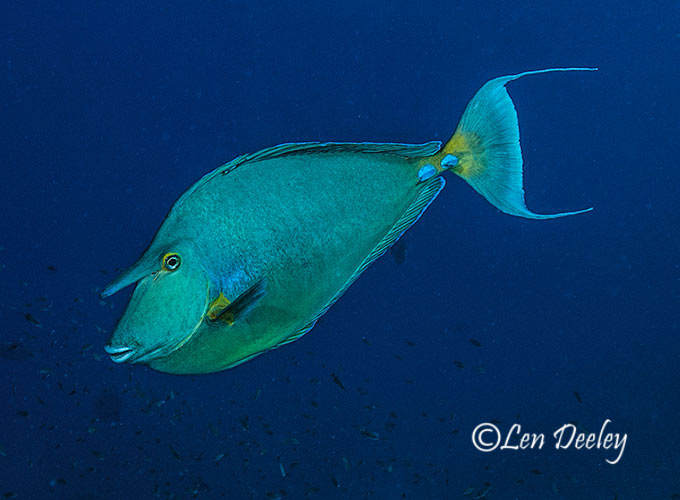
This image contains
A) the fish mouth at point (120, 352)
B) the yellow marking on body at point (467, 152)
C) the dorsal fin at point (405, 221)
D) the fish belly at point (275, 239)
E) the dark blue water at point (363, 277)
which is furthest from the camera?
the dark blue water at point (363, 277)

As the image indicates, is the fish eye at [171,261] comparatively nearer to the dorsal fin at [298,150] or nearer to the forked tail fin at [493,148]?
the dorsal fin at [298,150]

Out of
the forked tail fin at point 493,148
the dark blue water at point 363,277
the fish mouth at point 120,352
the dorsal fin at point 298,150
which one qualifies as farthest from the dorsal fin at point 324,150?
the dark blue water at point 363,277

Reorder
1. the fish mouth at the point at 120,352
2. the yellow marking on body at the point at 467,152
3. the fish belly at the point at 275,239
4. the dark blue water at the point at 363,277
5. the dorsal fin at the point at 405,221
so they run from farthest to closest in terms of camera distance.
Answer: the dark blue water at the point at 363,277 → the yellow marking on body at the point at 467,152 → the dorsal fin at the point at 405,221 → the fish belly at the point at 275,239 → the fish mouth at the point at 120,352

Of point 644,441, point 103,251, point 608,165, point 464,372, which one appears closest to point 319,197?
point 103,251

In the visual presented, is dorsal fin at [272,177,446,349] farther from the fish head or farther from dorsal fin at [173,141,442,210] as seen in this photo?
the fish head

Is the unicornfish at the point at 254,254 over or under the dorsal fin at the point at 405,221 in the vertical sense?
over

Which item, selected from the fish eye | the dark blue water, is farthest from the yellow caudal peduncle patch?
the dark blue water

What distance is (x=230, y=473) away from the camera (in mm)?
9023

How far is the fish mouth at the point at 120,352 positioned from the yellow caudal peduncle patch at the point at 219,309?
190mm

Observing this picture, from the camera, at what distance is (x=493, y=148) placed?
6.08 ft

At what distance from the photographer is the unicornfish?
129cm

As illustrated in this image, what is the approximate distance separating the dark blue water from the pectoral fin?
7.11 metres

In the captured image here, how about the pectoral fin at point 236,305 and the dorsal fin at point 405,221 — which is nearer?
the pectoral fin at point 236,305

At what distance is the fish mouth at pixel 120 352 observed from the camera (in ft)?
4.00
